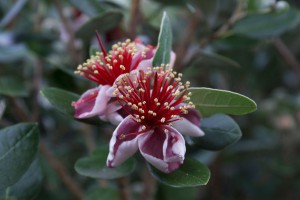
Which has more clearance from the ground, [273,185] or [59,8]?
[59,8]

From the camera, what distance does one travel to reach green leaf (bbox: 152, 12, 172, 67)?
36.7 inches

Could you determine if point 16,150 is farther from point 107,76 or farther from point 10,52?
point 10,52

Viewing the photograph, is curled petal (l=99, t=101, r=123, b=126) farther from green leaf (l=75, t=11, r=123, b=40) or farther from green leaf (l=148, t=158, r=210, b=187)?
green leaf (l=75, t=11, r=123, b=40)

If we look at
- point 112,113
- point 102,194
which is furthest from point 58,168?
point 112,113

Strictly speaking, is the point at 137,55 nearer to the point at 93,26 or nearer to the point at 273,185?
the point at 93,26

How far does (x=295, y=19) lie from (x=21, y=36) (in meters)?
0.80

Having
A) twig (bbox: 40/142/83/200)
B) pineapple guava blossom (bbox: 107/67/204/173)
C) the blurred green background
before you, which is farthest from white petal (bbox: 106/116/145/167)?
twig (bbox: 40/142/83/200)

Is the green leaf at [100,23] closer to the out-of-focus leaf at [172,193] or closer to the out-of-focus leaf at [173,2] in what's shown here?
the out-of-focus leaf at [173,2]

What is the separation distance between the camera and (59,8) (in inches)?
56.5

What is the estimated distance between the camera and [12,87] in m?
1.33

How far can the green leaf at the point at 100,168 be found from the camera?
0.98m

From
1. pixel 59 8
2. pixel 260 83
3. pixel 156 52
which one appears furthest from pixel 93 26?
pixel 260 83

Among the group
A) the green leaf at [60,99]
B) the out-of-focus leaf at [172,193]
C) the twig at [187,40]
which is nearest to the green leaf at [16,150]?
the green leaf at [60,99]

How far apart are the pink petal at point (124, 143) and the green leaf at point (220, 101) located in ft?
0.41
